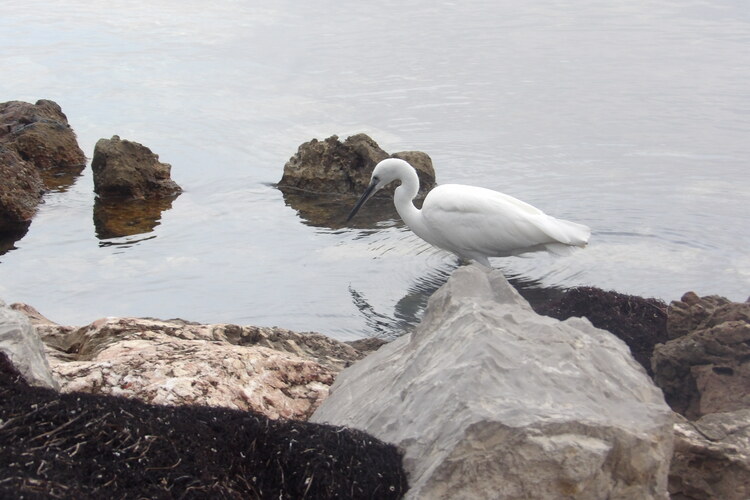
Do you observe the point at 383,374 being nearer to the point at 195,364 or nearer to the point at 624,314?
the point at 195,364

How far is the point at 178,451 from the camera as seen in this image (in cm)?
338

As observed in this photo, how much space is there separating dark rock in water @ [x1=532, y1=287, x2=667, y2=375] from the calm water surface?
1.60 meters

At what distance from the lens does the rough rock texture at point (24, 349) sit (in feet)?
12.7

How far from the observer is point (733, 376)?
5.10 m

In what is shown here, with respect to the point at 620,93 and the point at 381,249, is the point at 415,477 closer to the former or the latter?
the point at 381,249

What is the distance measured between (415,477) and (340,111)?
10719 millimetres

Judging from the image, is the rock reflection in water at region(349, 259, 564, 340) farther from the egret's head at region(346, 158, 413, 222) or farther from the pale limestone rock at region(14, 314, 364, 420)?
the pale limestone rock at region(14, 314, 364, 420)

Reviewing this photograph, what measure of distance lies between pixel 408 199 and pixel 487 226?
96cm

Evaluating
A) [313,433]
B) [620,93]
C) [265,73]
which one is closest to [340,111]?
[265,73]

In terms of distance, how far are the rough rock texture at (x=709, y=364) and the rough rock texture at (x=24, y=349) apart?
3.21 meters

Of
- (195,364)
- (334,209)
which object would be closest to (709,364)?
(195,364)

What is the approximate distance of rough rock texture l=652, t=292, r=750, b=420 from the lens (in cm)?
507

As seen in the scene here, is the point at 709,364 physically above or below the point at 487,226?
above

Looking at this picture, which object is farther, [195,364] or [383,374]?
[195,364]
